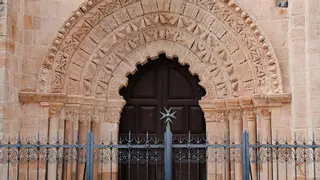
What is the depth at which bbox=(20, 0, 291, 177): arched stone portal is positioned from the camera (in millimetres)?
8219

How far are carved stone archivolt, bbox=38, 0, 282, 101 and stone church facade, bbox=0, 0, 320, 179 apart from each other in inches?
0.6

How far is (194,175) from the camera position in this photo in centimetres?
899

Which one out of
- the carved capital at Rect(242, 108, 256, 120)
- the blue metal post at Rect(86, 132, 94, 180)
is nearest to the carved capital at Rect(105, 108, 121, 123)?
the blue metal post at Rect(86, 132, 94, 180)

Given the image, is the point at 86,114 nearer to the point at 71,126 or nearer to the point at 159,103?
the point at 71,126

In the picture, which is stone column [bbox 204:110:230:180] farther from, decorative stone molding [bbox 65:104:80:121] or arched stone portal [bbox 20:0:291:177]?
decorative stone molding [bbox 65:104:80:121]

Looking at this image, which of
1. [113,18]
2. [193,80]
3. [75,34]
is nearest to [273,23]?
[193,80]

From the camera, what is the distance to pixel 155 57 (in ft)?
29.3

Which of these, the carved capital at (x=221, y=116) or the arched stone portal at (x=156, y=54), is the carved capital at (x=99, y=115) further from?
the carved capital at (x=221, y=116)

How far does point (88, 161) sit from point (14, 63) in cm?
218

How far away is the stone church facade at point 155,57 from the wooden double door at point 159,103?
42cm

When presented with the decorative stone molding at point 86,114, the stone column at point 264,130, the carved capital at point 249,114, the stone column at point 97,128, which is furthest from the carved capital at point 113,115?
the stone column at point 264,130

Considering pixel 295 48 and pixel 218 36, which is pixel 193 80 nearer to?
pixel 218 36

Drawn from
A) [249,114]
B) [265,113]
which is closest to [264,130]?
[265,113]

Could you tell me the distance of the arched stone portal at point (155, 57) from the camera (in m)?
8.22
